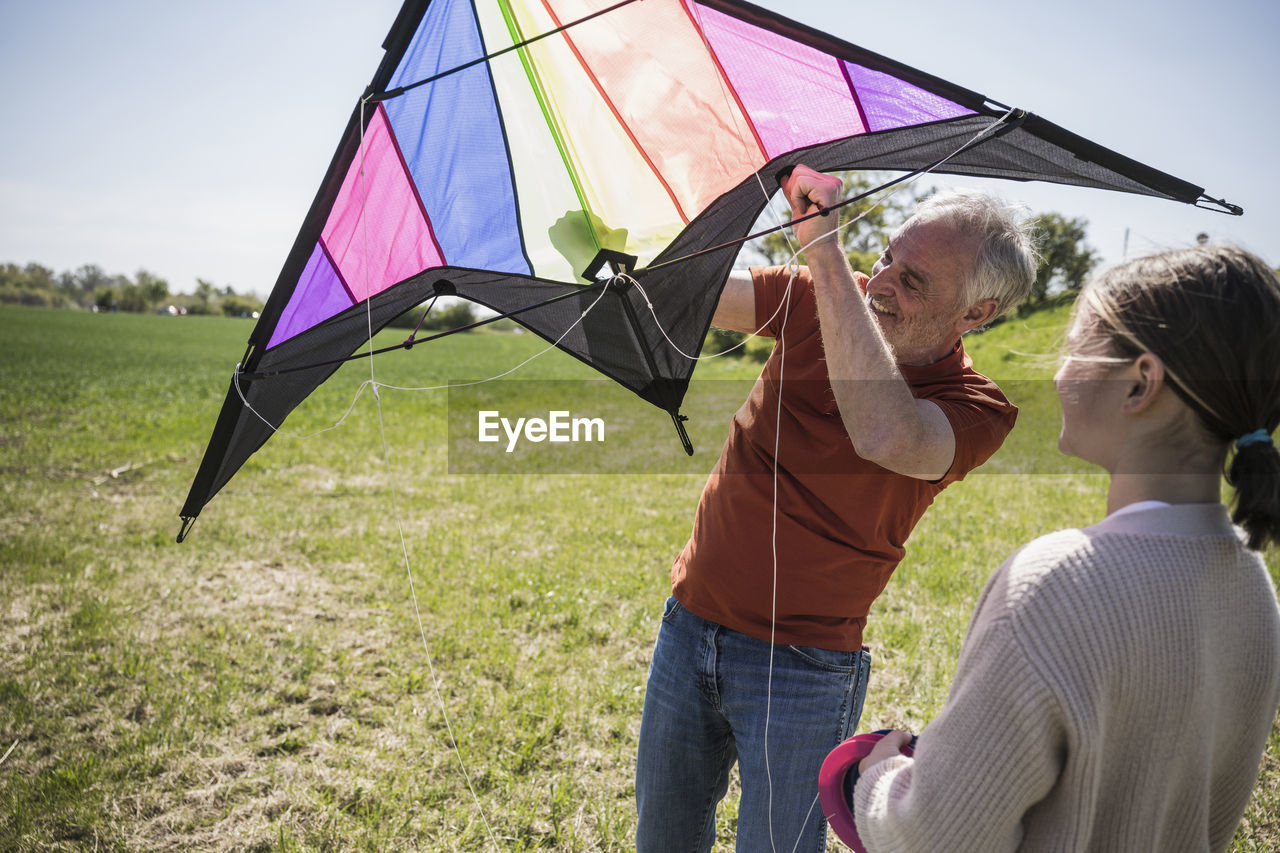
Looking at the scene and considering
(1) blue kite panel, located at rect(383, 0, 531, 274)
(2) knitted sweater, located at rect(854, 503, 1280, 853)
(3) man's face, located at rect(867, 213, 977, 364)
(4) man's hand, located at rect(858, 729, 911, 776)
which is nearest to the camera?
(2) knitted sweater, located at rect(854, 503, 1280, 853)

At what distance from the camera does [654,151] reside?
2.06 m

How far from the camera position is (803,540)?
166 centimetres

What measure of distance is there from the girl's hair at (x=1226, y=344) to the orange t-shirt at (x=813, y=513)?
2.19ft

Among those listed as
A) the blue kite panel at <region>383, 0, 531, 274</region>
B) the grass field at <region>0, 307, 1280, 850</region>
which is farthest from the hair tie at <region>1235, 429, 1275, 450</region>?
the blue kite panel at <region>383, 0, 531, 274</region>

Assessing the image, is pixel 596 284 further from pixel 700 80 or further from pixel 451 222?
pixel 700 80

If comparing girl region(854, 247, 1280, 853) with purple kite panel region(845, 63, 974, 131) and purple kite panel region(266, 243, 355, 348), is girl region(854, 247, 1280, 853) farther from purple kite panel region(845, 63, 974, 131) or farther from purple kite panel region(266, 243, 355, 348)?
purple kite panel region(266, 243, 355, 348)

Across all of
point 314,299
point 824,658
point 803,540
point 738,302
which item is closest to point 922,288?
point 738,302

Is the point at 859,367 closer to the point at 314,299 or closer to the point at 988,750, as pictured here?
the point at 988,750

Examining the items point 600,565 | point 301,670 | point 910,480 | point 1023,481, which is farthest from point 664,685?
point 1023,481

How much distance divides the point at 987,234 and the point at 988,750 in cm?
114

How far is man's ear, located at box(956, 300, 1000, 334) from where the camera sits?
163cm

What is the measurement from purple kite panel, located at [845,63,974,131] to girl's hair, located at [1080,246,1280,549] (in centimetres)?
98

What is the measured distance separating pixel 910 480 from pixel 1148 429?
0.77 meters

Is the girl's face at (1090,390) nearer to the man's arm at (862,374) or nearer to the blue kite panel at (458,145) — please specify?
the man's arm at (862,374)
